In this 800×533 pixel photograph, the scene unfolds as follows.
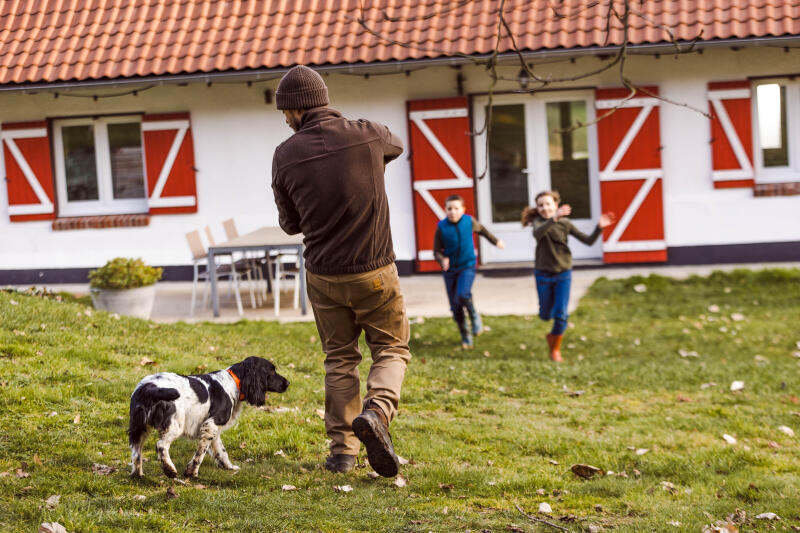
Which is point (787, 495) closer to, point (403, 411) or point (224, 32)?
point (403, 411)

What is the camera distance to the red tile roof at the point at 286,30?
13.6m

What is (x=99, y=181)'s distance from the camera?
50.8 feet

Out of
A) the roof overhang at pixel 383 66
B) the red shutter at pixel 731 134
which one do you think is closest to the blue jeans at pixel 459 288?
the roof overhang at pixel 383 66

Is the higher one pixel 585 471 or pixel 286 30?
pixel 286 30

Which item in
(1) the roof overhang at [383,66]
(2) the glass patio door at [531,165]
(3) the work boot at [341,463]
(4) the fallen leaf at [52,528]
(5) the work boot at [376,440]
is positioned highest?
(1) the roof overhang at [383,66]

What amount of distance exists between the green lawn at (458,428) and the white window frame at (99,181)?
15.9ft

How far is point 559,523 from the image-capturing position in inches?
201

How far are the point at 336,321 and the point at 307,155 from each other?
2.77ft

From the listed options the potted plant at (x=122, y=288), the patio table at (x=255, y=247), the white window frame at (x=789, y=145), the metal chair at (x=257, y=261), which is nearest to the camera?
the potted plant at (x=122, y=288)

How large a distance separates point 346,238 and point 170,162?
1027 cm

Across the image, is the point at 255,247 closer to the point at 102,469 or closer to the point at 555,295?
the point at 555,295

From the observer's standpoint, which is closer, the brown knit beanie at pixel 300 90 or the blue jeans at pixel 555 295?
the brown knit beanie at pixel 300 90

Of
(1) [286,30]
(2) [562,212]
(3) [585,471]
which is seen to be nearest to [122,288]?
(2) [562,212]

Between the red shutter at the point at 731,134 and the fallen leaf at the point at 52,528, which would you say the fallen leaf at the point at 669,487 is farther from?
the red shutter at the point at 731,134
